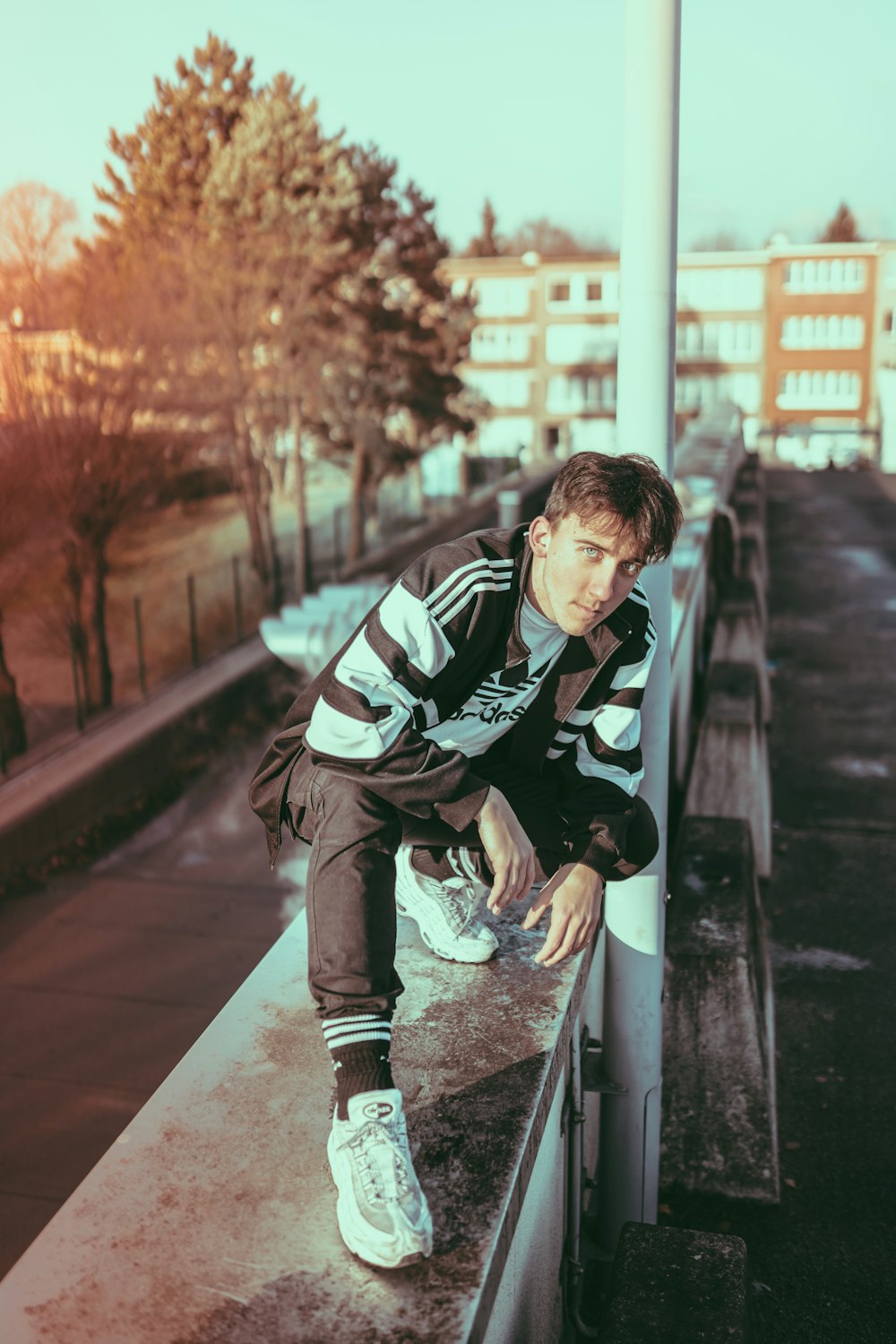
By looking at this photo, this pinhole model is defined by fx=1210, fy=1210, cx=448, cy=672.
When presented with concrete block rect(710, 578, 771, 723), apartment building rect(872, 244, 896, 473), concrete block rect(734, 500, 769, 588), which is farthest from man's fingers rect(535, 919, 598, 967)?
apartment building rect(872, 244, 896, 473)

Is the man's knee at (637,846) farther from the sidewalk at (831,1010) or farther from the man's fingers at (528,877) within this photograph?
the sidewalk at (831,1010)

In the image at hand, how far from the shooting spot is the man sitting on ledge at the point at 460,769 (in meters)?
2.07

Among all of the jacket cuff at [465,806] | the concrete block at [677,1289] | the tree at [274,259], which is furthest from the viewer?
the tree at [274,259]

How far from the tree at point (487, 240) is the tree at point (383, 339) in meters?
52.9

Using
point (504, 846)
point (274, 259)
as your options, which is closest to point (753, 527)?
point (274, 259)

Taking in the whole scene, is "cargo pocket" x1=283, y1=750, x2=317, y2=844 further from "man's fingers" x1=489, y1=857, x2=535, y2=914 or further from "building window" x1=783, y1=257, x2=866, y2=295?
"building window" x1=783, y1=257, x2=866, y2=295

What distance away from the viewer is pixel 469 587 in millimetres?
A: 2340

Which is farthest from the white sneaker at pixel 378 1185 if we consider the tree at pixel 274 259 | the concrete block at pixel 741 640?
the tree at pixel 274 259

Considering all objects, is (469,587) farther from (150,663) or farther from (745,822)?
(150,663)

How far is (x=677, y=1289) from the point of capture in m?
2.22

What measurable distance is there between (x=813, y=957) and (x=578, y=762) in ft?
8.28

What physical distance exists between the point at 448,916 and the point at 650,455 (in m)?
1.12

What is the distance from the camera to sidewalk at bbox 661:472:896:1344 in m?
2.97

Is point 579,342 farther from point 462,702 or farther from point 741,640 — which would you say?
point 462,702
